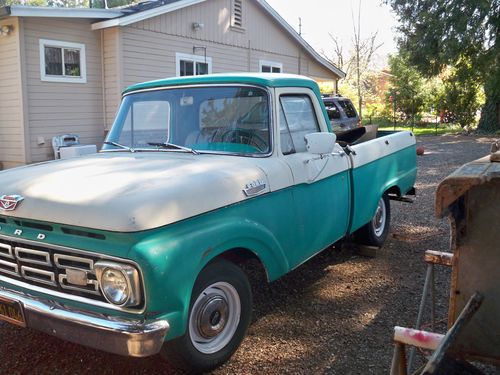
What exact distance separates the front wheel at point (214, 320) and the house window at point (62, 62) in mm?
9775

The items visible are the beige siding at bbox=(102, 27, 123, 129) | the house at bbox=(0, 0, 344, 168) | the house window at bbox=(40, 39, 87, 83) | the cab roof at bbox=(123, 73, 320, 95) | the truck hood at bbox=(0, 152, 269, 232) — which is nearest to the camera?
the truck hood at bbox=(0, 152, 269, 232)

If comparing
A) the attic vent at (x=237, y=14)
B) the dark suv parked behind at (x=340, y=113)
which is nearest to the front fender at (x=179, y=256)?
the dark suv parked behind at (x=340, y=113)

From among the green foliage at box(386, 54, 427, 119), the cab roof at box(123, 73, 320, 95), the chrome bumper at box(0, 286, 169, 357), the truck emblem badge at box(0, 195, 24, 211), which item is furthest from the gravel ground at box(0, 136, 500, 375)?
the green foliage at box(386, 54, 427, 119)

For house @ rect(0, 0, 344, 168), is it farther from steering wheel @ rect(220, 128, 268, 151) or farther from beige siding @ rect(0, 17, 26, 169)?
steering wheel @ rect(220, 128, 268, 151)

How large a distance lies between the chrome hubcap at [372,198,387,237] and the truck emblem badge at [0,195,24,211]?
12.8 ft

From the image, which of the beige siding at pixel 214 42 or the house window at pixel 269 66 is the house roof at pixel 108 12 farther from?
the house window at pixel 269 66

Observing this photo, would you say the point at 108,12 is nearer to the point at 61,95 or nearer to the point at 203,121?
the point at 61,95

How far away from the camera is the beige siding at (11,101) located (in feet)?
35.2

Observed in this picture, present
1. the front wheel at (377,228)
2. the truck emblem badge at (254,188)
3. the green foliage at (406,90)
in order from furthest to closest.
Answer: the green foliage at (406,90) → the front wheel at (377,228) → the truck emblem badge at (254,188)

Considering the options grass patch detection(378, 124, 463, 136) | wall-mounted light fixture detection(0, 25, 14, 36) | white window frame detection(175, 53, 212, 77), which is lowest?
grass patch detection(378, 124, 463, 136)

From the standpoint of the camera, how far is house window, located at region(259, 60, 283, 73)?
16.8 m

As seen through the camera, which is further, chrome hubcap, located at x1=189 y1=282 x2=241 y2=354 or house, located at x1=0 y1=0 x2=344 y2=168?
house, located at x1=0 y1=0 x2=344 y2=168

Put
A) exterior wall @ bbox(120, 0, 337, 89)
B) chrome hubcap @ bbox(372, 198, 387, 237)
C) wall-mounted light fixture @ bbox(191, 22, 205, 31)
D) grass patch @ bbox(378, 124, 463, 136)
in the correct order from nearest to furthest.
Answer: chrome hubcap @ bbox(372, 198, 387, 237) → exterior wall @ bbox(120, 0, 337, 89) → wall-mounted light fixture @ bbox(191, 22, 205, 31) → grass patch @ bbox(378, 124, 463, 136)

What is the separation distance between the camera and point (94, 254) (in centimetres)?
259
